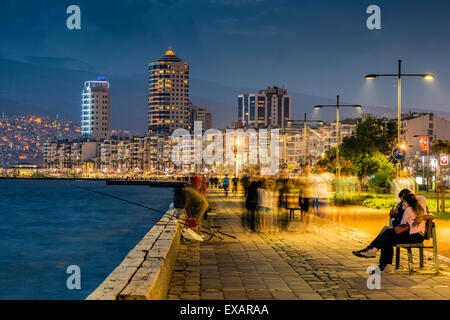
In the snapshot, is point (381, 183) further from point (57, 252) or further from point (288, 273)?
point (288, 273)

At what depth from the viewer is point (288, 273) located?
961cm

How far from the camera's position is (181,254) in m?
12.2

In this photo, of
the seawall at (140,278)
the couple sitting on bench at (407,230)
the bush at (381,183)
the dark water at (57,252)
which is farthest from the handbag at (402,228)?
the bush at (381,183)

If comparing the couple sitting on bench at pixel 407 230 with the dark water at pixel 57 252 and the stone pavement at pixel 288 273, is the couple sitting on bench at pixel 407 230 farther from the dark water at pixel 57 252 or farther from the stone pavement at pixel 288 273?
the dark water at pixel 57 252

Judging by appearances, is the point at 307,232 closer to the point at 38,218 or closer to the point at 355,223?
the point at 355,223

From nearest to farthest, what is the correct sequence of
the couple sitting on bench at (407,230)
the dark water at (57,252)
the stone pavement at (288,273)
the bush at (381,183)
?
the stone pavement at (288,273)
the couple sitting on bench at (407,230)
the dark water at (57,252)
the bush at (381,183)

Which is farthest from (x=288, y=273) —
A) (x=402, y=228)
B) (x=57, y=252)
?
(x=57, y=252)

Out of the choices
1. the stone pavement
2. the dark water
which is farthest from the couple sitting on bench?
the dark water

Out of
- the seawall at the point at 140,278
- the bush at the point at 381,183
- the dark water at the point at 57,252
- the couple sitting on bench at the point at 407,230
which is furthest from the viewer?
the bush at the point at 381,183

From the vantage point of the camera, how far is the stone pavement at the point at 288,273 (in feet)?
26.0

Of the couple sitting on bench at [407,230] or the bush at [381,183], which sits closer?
the couple sitting on bench at [407,230]

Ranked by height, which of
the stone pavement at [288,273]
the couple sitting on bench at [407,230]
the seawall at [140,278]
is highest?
the couple sitting on bench at [407,230]

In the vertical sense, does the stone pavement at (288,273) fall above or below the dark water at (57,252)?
above
